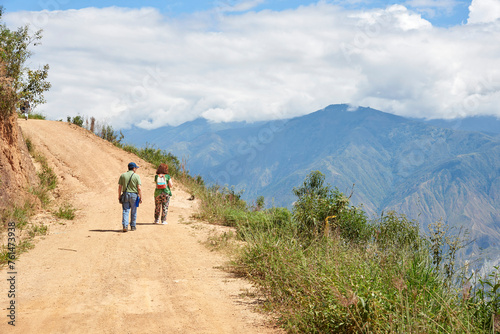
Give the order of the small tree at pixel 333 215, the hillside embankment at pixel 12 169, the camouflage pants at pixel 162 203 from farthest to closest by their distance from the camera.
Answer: the camouflage pants at pixel 162 203, the hillside embankment at pixel 12 169, the small tree at pixel 333 215

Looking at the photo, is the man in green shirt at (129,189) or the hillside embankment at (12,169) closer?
the man in green shirt at (129,189)

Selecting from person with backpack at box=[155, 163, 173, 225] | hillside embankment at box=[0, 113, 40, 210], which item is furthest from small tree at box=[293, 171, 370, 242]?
hillside embankment at box=[0, 113, 40, 210]

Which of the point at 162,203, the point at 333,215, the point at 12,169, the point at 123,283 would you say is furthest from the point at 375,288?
the point at 12,169

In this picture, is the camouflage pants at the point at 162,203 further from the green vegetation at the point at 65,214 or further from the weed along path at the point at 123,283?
the green vegetation at the point at 65,214

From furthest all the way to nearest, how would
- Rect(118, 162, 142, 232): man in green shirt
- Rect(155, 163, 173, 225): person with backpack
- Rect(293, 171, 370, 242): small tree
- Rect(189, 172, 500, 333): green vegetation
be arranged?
1. Rect(155, 163, 173, 225): person with backpack
2. Rect(118, 162, 142, 232): man in green shirt
3. Rect(293, 171, 370, 242): small tree
4. Rect(189, 172, 500, 333): green vegetation

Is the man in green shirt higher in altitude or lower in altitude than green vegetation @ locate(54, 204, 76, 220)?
higher

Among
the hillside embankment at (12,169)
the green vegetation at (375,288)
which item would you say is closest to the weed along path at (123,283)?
the green vegetation at (375,288)

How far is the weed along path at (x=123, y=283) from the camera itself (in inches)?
208

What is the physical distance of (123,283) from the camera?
23.1 feet

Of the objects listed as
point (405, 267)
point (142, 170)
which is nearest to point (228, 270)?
point (405, 267)

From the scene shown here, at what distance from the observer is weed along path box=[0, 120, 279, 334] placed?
5273 millimetres

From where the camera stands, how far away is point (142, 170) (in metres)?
23.0

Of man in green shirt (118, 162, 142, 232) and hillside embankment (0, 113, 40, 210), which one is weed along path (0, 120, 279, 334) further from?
hillside embankment (0, 113, 40, 210)

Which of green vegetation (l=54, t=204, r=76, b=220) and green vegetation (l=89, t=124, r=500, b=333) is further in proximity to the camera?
green vegetation (l=54, t=204, r=76, b=220)
